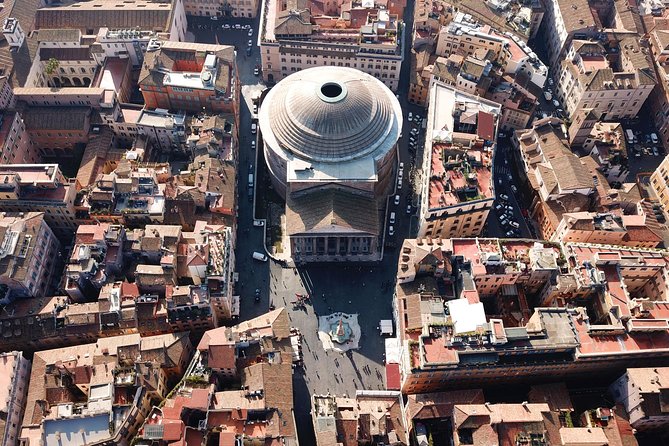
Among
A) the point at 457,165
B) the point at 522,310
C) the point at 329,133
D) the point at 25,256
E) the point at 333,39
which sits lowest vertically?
the point at 522,310

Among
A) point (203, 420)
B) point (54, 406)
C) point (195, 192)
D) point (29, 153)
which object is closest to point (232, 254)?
point (195, 192)

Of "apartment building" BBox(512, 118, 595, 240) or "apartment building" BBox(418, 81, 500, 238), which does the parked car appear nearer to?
"apartment building" BBox(418, 81, 500, 238)

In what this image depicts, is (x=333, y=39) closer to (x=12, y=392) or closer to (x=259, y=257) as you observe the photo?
(x=259, y=257)

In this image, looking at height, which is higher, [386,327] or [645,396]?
[386,327]

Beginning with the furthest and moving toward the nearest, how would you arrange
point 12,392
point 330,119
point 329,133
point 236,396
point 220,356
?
point 329,133 → point 330,119 → point 220,356 → point 236,396 → point 12,392

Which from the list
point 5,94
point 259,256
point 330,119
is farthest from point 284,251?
point 5,94

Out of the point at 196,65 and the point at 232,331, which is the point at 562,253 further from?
the point at 196,65

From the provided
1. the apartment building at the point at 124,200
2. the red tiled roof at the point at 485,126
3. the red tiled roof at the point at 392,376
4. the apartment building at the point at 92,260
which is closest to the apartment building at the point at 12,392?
the apartment building at the point at 92,260

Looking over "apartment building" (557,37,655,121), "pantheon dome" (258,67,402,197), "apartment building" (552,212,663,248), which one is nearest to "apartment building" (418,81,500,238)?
"pantheon dome" (258,67,402,197)
